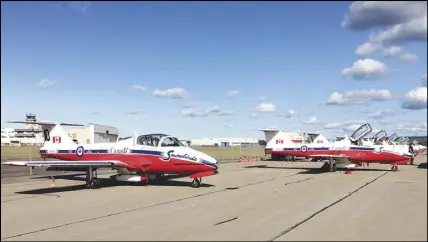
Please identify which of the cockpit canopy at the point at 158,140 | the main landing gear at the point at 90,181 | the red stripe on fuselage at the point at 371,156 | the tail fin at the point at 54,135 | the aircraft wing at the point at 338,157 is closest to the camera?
the main landing gear at the point at 90,181

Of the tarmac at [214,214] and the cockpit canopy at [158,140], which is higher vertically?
the cockpit canopy at [158,140]

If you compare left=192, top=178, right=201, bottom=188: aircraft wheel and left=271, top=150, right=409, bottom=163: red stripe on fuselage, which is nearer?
left=192, top=178, right=201, bottom=188: aircraft wheel

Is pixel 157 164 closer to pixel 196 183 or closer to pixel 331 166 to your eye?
pixel 196 183

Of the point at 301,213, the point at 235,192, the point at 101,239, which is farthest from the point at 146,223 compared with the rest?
the point at 235,192

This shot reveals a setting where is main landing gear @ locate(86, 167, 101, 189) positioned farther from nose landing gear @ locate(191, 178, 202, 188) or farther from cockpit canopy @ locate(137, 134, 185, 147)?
nose landing gear @ locate(191, 178, 202, 188)

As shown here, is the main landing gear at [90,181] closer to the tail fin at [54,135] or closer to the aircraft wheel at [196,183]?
the tail fin at [54,135]

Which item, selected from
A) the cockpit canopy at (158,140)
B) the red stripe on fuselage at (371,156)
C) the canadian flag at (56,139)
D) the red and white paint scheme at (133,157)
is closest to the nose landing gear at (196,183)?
the red and white paint scheme at (133,157)

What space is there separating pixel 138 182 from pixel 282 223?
10406 millimetres

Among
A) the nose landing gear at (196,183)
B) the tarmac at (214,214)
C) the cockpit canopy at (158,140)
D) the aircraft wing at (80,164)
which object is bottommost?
the tarmac at (214,214)

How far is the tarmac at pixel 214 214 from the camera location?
7414mm

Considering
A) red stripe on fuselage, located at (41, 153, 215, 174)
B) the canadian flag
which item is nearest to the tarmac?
red stripe on fuselage, located at (41, 153, 215, 174)

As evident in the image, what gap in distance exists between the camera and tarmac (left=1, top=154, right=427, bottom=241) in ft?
24.3

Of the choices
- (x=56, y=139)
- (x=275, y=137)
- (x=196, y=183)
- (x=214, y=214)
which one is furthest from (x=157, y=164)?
(x=275, y=137)

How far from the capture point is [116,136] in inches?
763
